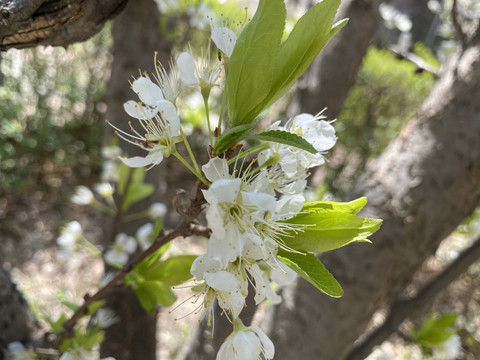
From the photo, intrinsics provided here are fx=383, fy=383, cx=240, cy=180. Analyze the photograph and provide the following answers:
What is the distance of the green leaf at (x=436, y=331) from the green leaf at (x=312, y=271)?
680 millimetres

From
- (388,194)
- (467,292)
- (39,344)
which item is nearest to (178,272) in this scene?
(39,344)

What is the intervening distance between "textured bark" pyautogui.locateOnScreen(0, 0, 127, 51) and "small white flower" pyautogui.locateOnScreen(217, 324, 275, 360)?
484 mm

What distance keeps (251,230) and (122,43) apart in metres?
1.14

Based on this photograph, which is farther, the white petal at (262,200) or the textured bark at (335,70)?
the textured bark at (335,70)

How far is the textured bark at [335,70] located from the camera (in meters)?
1.14

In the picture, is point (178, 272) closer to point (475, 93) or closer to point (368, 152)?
point (475, 93)

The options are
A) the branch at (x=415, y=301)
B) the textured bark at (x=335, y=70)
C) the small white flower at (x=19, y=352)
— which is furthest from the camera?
the textured bark at (x=335, y=70)

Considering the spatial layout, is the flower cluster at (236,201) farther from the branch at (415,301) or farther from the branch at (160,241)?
the branch at (415,301)

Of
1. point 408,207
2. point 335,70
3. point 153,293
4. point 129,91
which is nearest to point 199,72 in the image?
point 153,293

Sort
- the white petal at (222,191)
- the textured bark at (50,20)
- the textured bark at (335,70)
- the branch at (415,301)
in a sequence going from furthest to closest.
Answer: the textured bark at (335,70)
the branch at (415,301)
the textured bark at (50,20)
the white petal at (222,191)

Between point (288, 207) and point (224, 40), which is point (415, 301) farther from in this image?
point (224, 40)

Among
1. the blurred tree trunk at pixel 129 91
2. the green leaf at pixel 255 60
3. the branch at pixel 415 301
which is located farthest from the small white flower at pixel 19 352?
the branch at pixel 415 301

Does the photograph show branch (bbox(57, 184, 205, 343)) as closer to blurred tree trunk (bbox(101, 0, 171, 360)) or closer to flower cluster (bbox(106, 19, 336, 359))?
flower cluster (bbox(106, 19, 336, 359))

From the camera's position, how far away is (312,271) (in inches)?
16.5
